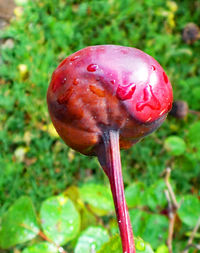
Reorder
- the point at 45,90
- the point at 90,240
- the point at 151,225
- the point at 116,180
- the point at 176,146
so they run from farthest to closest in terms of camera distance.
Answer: the point at 45,90 < the point at 176,146 < the point at 151,225 < the point at 90,240 < the point at 116,180

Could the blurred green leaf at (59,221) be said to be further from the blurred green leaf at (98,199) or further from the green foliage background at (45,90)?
the green foliage background at (45,90)

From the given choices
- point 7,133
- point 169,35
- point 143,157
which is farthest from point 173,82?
point 7,133

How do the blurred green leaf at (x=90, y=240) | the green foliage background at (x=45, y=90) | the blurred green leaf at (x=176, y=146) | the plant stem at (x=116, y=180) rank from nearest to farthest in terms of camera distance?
the plant stem at (x=116, y=180) < the blurred green leaf at (x=90, y=240) < the blurred green leaf at (x=176, y=146) < the green foliage background at (x=45, y=90)

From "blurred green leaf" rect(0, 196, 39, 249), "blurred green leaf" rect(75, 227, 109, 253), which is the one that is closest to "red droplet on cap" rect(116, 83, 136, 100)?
"blurred green leaf" rect(75, 227, 109, 253)

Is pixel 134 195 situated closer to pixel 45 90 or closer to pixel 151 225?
pixel 151 225

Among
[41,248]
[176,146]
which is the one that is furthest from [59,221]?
[176,146]

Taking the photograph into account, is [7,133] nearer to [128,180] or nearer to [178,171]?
[128,180]

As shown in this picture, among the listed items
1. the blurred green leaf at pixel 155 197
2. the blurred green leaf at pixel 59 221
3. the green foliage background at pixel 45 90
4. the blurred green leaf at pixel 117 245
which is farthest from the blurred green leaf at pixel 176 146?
the blurred green leaf at pixel 117 245

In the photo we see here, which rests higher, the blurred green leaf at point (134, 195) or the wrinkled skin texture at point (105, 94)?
the wrinkled skin texture at point (105, 94)
